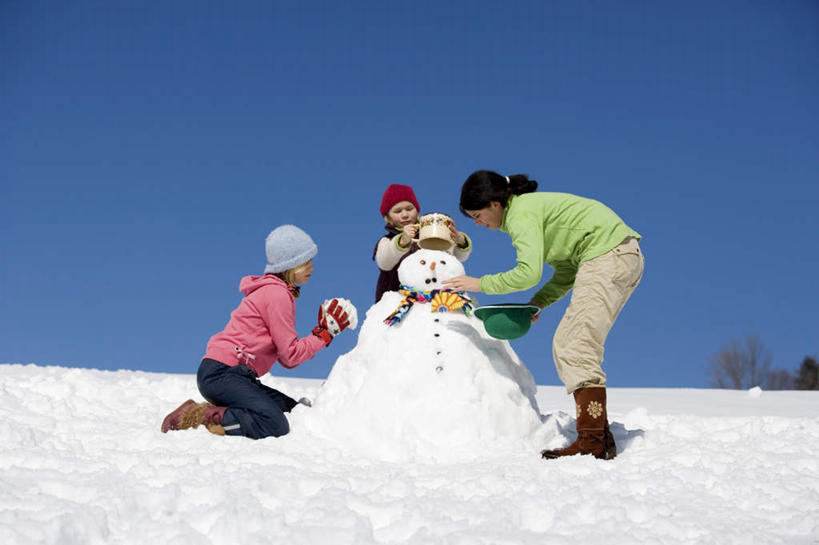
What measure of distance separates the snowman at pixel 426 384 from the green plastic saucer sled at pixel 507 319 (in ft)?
0.61

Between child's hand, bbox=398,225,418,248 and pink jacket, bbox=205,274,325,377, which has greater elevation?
child's hand, bbox=398,225,418,248

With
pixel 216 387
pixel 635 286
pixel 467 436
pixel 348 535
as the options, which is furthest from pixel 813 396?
pixel 348 535

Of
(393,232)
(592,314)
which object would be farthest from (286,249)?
(592,314)

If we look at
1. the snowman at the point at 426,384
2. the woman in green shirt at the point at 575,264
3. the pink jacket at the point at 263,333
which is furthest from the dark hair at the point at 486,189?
the pink jacket at the point at 263,333

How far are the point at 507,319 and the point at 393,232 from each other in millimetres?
1429

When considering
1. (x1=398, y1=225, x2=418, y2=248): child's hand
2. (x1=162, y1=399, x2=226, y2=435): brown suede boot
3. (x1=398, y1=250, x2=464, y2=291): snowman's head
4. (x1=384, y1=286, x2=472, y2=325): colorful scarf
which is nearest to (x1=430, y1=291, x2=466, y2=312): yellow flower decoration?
(x1=384, y1=286, x2=472, y2=325): colorful scarf

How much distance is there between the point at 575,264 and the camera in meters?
4.44

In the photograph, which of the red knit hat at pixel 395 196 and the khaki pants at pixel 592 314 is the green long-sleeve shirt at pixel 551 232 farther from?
the red knit hat at pixel 395 196

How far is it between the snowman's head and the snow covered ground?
2.83 feet

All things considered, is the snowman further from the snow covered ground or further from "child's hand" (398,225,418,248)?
"child's hand" (398,225,418,248)

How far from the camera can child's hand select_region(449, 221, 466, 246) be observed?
464cm

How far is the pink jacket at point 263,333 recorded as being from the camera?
4.89 meters

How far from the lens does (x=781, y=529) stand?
2922 millimetres

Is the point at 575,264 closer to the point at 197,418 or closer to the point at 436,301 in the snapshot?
the point at 436,301
